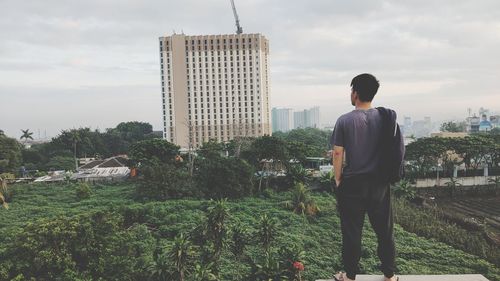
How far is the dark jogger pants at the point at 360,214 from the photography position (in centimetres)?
281

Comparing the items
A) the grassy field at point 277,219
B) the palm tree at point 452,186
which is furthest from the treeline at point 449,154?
the grassy field at point 277,219

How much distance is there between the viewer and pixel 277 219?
15.1m

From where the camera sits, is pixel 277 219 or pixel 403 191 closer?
pixel 277 219

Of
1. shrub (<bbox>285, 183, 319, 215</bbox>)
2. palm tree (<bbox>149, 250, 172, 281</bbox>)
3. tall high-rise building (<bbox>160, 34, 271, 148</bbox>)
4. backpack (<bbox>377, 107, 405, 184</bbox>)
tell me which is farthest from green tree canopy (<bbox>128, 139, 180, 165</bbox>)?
tall high-rise building (<bbox>160, 34, 271, 148</bbox>)

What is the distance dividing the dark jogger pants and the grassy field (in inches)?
280

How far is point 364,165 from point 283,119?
5344 inches

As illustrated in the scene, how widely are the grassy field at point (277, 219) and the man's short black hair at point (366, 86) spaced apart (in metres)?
7.59

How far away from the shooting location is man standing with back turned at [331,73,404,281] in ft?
9.14

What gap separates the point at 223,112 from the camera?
56.3 meters

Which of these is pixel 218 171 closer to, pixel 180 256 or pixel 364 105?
pixel 180 256

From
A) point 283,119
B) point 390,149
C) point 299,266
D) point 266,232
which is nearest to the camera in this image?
point 390,149

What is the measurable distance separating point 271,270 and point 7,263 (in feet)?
16.5

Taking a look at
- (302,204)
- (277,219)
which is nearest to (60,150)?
(302,204)

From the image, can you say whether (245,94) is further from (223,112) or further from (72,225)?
(72,225)
